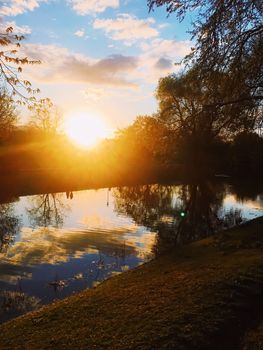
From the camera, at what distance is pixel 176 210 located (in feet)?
117

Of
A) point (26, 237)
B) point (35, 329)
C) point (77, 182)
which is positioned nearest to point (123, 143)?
point (77, 182)

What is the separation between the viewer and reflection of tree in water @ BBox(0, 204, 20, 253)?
71.7 ft

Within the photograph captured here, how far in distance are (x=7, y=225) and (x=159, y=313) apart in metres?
20.3

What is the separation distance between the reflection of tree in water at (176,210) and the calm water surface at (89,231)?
0.21ft

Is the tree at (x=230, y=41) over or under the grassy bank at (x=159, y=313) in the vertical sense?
over

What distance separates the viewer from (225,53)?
14.1m

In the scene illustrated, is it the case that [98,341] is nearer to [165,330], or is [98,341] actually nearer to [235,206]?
[165,330]

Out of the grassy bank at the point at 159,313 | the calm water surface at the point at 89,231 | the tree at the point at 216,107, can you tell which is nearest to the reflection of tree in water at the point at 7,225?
the calm water surface at the point at 89,231

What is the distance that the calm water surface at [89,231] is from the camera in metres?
15.4

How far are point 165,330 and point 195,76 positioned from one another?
1049 centimetres

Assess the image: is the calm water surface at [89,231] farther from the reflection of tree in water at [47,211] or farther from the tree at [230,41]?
the tree at [230,41]

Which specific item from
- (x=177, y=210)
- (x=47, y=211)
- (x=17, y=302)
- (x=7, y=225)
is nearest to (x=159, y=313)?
(x=17, y=302)

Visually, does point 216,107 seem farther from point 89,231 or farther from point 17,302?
point 89,231

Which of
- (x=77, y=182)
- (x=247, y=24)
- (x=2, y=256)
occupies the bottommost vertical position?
(x=2, y=256)
